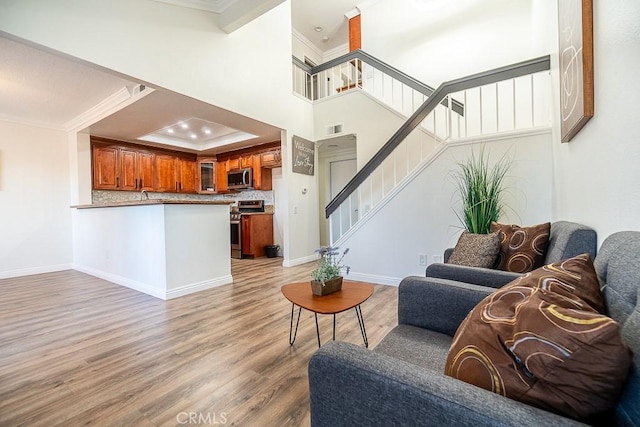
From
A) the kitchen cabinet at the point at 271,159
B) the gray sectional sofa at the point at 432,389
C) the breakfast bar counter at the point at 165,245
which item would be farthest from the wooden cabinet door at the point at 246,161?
the gray sectional sofa at the point at 432,389

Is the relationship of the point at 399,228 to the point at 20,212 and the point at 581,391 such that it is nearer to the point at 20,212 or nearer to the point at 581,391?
the point at 581,391

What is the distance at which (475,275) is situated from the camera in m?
1.61

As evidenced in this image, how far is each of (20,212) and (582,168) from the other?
6.85 meters

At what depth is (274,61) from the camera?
14.4 feet

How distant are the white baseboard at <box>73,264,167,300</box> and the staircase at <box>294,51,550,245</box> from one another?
7.32 feet

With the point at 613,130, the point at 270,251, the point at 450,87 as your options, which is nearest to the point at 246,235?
the point at 270,251

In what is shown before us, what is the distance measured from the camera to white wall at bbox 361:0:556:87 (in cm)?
419

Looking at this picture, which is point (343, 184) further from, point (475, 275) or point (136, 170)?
point (475, 275)

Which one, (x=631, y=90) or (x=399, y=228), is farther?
(x=399, y=228)

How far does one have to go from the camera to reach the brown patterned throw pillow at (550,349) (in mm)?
497

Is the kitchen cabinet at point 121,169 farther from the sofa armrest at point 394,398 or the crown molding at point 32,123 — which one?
the sofa armrest at point 394,398

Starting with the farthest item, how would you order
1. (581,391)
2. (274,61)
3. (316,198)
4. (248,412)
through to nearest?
(316,198)
(274,61)
(248,412)
(581,391)

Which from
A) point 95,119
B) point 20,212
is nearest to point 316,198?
point 95,119

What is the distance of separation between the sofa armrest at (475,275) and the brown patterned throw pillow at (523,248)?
17 cm
